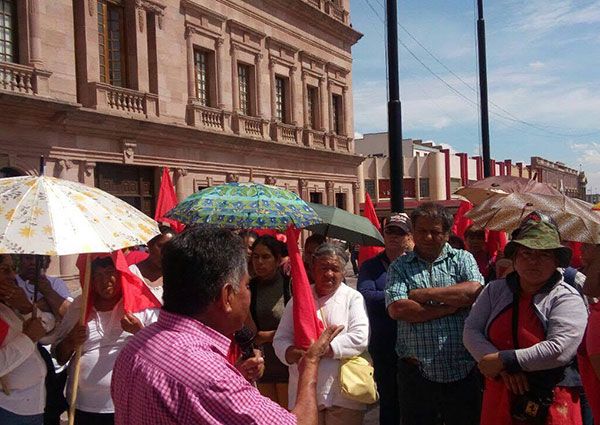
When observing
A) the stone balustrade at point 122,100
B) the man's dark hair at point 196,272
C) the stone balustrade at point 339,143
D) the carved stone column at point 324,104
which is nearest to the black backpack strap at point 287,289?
the man's dark hair at point 196,272

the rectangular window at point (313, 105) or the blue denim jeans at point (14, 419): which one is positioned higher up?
the rectangular window at point (313, 105)

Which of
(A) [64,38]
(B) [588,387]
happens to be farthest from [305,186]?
(B) [588,387]

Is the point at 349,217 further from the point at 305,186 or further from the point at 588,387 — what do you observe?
the point at 305,186

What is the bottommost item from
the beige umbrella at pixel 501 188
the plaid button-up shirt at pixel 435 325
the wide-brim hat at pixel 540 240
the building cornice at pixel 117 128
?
the plaid button-up shirt at pixel 435 325

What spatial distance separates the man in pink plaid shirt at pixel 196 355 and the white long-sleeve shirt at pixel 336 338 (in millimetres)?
1663

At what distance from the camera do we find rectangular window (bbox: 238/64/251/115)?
69.9 feet

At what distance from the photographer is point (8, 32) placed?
13703 millimetres

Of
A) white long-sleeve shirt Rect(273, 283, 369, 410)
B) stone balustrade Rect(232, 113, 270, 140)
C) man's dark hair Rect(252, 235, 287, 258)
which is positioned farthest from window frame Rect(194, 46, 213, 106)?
white long-sleeve shirt Rect(273, 283, 369, 410)

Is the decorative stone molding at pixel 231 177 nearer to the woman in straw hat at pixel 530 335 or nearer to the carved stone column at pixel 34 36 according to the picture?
the carved stone column at pixel 34 36

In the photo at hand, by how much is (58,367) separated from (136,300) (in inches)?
36.5

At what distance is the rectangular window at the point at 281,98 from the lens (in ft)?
76.8

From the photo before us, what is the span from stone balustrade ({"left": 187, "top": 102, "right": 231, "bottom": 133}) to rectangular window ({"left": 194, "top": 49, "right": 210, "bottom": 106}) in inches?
16.2

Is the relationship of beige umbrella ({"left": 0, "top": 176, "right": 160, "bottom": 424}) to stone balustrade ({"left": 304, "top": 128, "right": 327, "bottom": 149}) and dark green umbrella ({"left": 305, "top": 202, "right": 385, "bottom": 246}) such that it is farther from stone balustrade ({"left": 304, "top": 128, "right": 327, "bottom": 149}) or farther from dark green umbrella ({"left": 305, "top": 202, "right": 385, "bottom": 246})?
stone balustrade ({"left": 304, "top": 128, "right": 327, "bottom": 149})

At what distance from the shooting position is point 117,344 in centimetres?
A: 402
